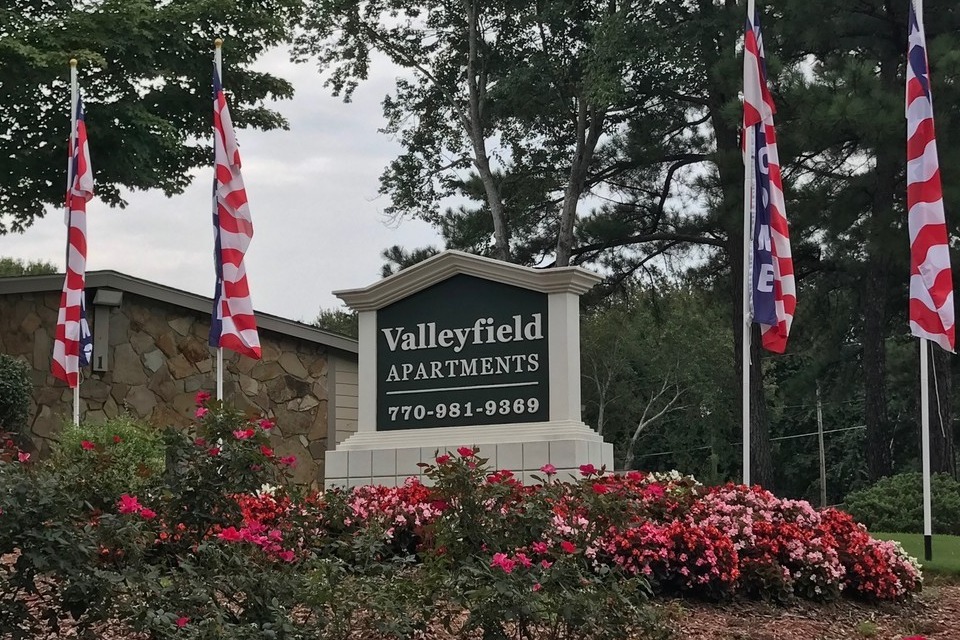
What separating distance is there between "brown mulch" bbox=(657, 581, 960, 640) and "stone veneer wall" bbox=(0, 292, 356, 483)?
9.32m

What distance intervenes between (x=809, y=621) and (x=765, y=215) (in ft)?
15.9

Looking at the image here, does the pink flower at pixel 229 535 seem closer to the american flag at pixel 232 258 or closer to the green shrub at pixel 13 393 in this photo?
the american flag at pixel 232 258

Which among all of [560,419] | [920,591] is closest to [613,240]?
[560,419]

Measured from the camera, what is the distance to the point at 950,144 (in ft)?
58.1

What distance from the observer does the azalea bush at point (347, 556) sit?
216 inches

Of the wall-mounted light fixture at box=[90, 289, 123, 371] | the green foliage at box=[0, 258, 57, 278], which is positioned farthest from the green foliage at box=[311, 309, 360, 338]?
the wall-mounted light fixture at box=[90, 289, 123, 371]

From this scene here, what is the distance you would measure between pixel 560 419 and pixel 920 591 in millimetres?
3097

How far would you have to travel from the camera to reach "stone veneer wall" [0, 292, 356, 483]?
15.9 m

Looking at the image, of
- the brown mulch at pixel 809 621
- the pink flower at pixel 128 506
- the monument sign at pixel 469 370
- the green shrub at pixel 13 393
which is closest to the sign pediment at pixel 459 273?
the monument sign at pixel 469 370

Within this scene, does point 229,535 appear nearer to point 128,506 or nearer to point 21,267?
point 128,506

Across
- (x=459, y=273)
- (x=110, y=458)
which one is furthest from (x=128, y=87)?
(x=110, y=458)

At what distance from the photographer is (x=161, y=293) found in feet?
53.9

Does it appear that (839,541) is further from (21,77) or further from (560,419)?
(21,77)

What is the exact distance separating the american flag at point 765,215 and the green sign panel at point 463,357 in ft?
7.48
